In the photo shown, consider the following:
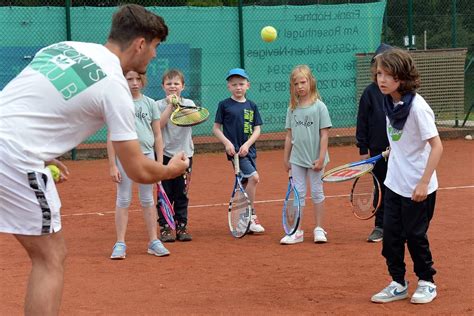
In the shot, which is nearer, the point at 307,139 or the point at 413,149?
the point at 413,149

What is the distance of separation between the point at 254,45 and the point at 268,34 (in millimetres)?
1022

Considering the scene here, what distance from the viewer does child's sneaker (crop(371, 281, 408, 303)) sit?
16.5ft

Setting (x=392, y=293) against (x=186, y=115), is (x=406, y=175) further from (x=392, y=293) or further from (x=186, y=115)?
(x=186, y=115)

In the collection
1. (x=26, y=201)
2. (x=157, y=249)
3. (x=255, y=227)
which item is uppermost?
(x=26, y=201)

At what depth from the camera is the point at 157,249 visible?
6609 millimetres

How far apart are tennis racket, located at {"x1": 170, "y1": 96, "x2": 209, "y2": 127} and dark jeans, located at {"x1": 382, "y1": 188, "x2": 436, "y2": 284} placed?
6.73 ft

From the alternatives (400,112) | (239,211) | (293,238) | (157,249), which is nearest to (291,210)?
(293,238)

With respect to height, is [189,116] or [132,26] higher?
[132,26]

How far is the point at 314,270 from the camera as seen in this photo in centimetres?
593

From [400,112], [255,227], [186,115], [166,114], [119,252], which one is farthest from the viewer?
[255,227]

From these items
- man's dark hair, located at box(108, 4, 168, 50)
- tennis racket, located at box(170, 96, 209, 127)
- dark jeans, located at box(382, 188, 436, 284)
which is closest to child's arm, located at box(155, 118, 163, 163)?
tennis racket, located at box(170, 96, 209, 127)

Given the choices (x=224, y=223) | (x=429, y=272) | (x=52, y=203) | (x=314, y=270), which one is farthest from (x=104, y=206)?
(x=52, y=203)

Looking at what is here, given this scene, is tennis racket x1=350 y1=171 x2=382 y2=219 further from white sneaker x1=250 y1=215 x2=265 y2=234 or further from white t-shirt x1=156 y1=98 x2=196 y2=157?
white t-shirt x1=156 y1=98 x2=196 y2=157

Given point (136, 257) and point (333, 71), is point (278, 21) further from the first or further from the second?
point (136, 257)
